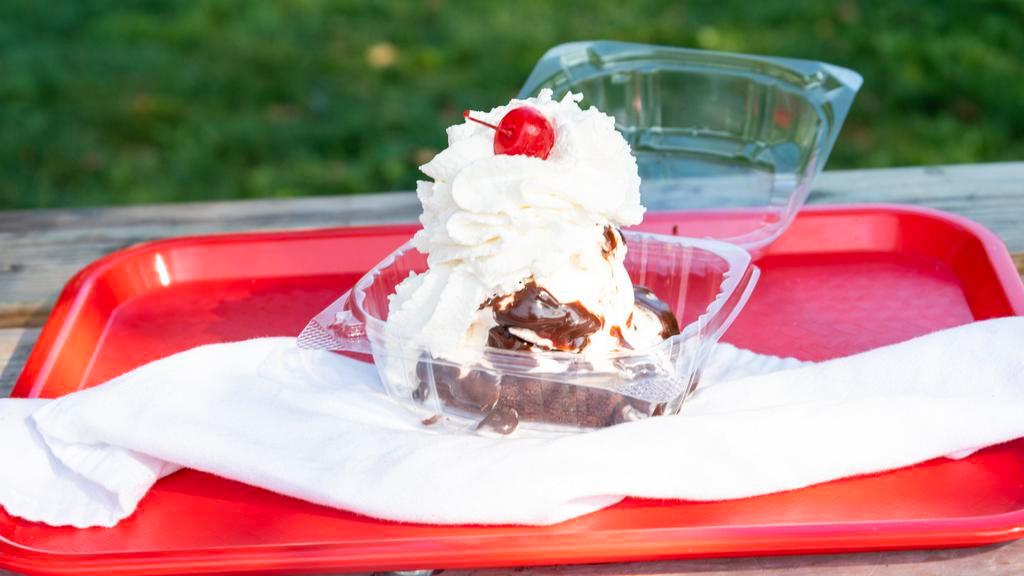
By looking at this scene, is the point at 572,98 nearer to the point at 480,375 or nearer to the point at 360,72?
the point at 480,375

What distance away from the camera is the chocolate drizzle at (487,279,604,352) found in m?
1.63

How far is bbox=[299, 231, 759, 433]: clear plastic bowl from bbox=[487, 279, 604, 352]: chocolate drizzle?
0.04 meters

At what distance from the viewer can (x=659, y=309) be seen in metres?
1.85

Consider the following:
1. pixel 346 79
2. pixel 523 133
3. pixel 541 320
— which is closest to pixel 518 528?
pixel 541 320

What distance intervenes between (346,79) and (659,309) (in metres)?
2.85

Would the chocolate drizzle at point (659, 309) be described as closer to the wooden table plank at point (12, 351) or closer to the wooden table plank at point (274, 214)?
the wooden table plank at point (274, 214)

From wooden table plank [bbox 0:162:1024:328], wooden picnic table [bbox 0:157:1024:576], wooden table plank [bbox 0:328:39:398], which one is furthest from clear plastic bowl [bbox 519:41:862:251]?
wooden table plank [bbox 0:328:39:398]

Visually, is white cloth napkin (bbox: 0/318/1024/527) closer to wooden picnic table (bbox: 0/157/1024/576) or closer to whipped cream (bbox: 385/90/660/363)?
whipped cream (bbox: 385/90/660/363)

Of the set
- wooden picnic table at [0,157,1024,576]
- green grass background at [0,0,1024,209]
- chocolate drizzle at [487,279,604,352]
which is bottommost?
green grass background at [0,0,1024,209]

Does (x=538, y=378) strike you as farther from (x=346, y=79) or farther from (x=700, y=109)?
(x=346, y=79)

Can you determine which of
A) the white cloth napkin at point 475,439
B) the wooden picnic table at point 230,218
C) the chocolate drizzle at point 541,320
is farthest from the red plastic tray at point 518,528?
the chocolate drizzle at point 541,320

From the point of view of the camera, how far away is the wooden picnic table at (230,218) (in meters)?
2.31

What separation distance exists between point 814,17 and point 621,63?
2179 mm

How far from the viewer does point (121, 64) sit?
4543 mm
